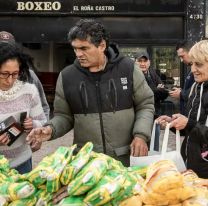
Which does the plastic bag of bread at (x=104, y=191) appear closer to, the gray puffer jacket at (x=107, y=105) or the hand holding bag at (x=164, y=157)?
the hand holding bag at (x=164, y=157)

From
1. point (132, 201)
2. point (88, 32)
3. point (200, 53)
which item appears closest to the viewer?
point (132, 201)

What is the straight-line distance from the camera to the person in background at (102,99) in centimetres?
310

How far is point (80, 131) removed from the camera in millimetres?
3236

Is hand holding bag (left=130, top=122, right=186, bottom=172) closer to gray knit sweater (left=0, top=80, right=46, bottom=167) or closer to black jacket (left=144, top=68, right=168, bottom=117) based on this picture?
gray knit sweater (left=0, top=80, right=46, bottom=167)

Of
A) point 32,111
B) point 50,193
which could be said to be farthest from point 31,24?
point 50,193

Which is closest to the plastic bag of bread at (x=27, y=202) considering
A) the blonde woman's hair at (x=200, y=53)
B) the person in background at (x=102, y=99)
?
the person in background at (x=102, y=99)

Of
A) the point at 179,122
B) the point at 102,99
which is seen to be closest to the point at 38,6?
the point at 102,99

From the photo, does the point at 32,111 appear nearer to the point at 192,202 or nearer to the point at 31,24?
the point at 192,202

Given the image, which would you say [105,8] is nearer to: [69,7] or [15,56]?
[69,7]

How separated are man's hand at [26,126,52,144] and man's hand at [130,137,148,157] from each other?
527 mm

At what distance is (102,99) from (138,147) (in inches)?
15.1

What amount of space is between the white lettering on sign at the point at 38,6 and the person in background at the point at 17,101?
930 cm

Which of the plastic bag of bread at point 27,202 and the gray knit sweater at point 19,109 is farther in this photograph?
the gray knit sweater at point 19,109

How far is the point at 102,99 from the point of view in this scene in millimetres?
3152
